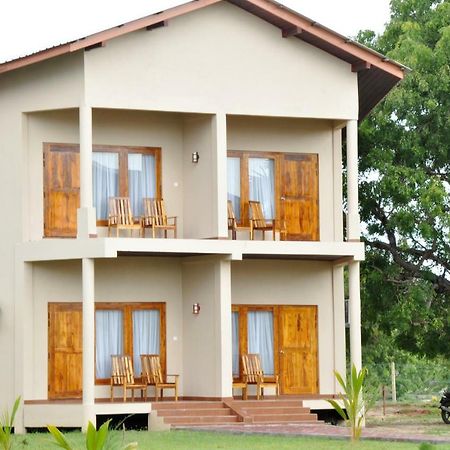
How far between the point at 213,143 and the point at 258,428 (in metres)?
5.73

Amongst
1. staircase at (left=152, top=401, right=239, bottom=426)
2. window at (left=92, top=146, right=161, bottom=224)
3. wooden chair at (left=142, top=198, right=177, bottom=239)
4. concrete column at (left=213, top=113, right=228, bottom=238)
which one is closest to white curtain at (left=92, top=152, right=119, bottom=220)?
window at (left=92, top=146, right=161, bottom=224)

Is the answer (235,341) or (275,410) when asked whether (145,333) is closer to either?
(235,341)

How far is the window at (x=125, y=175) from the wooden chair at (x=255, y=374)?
144 inches

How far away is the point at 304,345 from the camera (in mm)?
28141

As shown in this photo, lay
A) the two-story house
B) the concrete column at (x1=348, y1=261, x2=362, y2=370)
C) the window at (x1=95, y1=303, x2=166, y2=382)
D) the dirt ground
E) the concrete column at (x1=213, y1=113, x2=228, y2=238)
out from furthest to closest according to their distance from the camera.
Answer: the concrete column at (x1=348, y1=261, x2=362, y2=370), the window at (x1=95, y1=303, x2=166, y2=382), the concrete column at (x1=213, y1=113, x2=228, y2=238), the two-story house, the dirt ground

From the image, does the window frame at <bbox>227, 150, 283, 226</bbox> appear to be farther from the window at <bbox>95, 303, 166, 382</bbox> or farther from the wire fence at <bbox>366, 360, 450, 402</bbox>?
the wire fence at <bbox>366, 360, 450, 402</bbox>

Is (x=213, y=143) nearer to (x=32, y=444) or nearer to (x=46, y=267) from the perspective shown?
(x=46, y=267)

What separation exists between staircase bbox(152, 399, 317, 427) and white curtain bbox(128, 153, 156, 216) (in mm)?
4027

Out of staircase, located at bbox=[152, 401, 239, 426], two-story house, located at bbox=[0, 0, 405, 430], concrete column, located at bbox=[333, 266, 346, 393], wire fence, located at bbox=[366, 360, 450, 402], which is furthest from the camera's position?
wire fence, located at bbox=[366, 360, 450, 402]

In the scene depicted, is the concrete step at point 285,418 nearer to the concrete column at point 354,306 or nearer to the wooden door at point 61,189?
the concrete column at point 354,306

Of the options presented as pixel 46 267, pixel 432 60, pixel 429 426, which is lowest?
pixel 429 426

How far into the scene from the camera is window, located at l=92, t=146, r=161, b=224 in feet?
87.8

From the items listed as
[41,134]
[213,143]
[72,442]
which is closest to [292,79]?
[213,143]

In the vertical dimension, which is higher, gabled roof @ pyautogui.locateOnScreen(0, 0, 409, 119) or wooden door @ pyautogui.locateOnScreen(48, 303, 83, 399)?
gabled roof @ pyautogui.locateOnScreen(0, 0, 409, 119)
